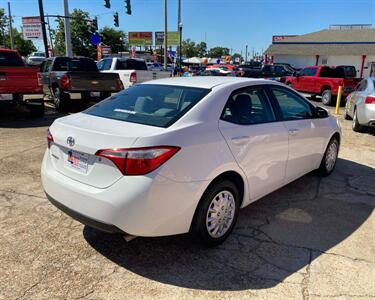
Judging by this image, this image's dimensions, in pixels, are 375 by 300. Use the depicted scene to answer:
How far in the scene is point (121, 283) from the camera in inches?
118

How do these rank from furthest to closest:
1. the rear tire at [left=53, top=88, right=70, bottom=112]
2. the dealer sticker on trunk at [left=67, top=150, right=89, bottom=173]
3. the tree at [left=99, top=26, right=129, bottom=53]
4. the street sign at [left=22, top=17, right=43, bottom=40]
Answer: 1. the tree at [left=99, top=26, right=129, bottom=53]
2. the street sign at [left=22, top=17, right=43, bottom=40]
3. the rear tire at [left=53, top=88, right=70, bottom=112]
4. the dealer sticker on trunk at [left=67, top=150, right=89, bottom=173]

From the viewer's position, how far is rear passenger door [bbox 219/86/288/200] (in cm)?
359

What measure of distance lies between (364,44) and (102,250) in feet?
157

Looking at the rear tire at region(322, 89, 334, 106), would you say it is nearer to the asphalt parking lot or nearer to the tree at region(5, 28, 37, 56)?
the asphalt parking lot

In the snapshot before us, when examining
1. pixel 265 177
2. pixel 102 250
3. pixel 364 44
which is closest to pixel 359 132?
pixel 265 177

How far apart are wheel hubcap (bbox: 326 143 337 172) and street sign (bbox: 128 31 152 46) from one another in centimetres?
6138

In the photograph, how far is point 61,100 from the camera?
1179 cm

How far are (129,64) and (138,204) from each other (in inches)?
538

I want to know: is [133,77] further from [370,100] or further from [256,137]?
[256,137]

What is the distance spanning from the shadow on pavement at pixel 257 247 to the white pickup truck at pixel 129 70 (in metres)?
10.0

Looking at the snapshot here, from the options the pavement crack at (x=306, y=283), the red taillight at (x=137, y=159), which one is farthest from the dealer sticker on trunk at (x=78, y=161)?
the pavement crack at (x=306, y=283)

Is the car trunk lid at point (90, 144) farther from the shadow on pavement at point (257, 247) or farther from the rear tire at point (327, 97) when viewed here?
the rear tire at point (327, 97)

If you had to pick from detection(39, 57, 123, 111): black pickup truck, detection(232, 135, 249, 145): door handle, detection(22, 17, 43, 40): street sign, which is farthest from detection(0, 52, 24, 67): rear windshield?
detection(22, 17, 43, 40): street sign

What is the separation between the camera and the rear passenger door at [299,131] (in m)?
4.48
